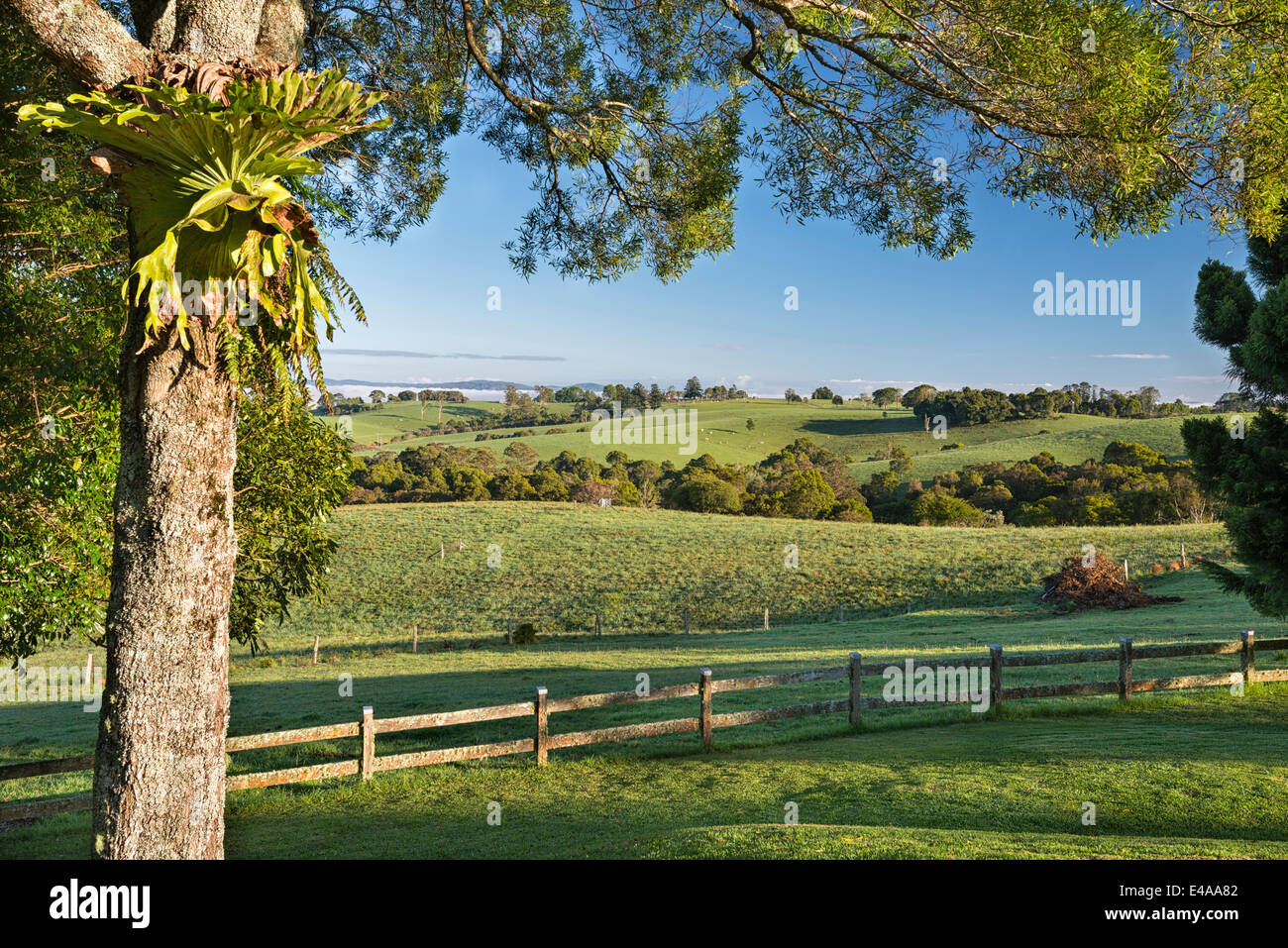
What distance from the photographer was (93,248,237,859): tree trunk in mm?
4621

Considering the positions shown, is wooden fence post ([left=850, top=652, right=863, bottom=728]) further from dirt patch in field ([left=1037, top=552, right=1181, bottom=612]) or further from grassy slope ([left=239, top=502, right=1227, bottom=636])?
grassy slope ([left=239, top=502, right=1227, bottom=636])

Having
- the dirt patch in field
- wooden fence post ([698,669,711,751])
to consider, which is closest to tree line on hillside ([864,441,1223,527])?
the dirt patch in field

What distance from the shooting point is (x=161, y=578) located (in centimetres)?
467

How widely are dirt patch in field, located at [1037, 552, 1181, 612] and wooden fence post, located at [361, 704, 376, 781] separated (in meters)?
27.4

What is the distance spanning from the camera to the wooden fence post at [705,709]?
41.2 feet

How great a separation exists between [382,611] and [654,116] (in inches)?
1295

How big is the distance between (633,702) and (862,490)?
73.0 m

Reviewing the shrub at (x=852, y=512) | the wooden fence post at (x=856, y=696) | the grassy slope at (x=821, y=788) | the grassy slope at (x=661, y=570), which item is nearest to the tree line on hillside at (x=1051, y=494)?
the shrub at (x=852, y=512)

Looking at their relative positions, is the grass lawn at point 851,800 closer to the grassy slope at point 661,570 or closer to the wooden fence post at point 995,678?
the wooden fence post at point 995,678

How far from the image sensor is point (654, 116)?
10383 mm

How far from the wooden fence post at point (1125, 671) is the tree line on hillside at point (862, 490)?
4833cm

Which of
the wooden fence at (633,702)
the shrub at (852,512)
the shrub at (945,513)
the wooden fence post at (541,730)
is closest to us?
the wooden fence at (633,702)

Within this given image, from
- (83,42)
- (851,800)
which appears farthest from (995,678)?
(83,42)
